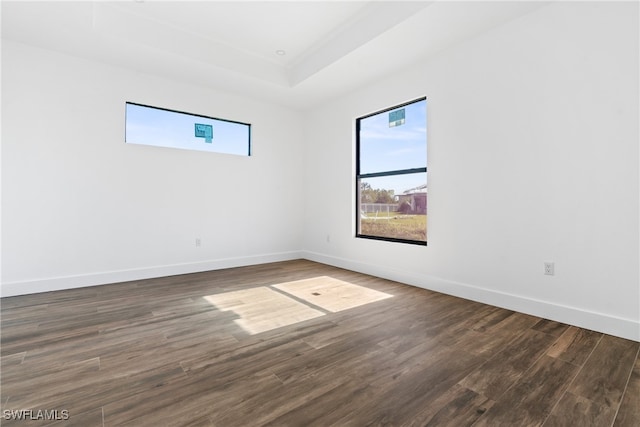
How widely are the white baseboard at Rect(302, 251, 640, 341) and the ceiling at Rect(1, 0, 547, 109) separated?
8.50 feet

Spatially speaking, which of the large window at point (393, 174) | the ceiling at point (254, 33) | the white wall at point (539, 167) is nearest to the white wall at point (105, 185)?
the ceiling at point (254, 33)

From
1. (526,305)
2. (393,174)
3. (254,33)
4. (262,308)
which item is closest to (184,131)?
(254,33)

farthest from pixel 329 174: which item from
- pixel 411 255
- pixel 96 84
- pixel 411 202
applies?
pixel 96 84

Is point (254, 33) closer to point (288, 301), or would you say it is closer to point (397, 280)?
point (288, 301)

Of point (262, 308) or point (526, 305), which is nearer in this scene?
point (526, 305)

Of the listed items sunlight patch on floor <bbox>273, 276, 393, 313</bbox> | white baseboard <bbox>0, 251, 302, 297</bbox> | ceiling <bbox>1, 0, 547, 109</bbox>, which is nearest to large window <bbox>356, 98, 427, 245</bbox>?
ceiling <bbox>1, 0, 547, 109</bbox>

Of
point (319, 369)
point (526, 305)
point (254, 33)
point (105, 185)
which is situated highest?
point (254, 33)

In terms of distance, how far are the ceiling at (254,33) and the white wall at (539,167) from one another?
1.21ft

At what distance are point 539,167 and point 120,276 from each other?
4.81 meters

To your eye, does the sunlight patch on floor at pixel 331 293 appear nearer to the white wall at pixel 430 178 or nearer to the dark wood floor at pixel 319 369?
the dark wood floor at pixel 319 369

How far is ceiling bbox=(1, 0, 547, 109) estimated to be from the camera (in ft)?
9.27

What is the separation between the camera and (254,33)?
11.6ft

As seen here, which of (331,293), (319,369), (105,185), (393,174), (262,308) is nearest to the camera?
(319,369)

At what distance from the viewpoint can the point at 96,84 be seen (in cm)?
371
